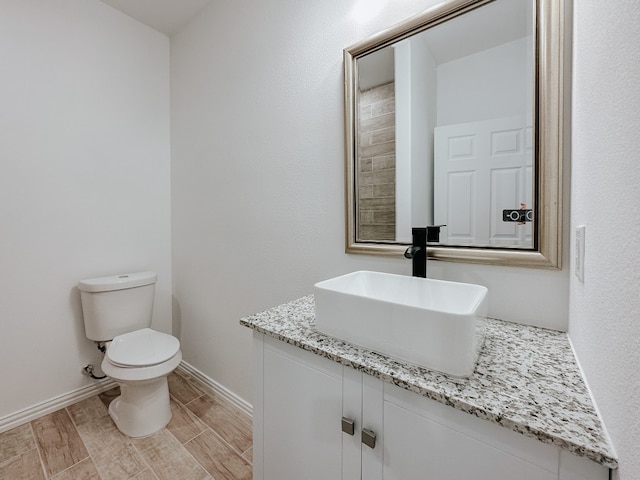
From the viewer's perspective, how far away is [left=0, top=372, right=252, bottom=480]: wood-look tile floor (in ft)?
4.52

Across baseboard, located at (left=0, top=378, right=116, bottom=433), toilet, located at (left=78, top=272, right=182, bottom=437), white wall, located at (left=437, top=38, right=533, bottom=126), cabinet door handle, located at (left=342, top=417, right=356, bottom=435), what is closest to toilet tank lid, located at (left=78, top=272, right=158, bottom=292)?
toilet, located at (left=78, top=272, right=182, bottom=437)

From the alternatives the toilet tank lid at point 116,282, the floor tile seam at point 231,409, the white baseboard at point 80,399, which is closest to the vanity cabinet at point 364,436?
the floor tile seam at point 231,409

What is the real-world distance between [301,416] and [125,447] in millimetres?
1283

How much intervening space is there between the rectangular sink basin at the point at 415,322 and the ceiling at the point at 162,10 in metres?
2.12

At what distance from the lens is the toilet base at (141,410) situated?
1592 millimetres

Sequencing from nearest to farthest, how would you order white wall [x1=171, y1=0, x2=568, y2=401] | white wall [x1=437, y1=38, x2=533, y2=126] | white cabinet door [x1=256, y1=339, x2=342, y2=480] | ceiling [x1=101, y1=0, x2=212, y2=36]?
A: white cabinet door [x1=256, y1=339, x2=342, y2=480], white wall [x1=437, y1=38, x2=533, y2=126], white wall [x1=171, y1=0, x2=568, y2=401], ceiling [x1=101, y1=0, x2=212, y2=36]

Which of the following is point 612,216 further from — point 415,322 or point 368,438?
point 368,438

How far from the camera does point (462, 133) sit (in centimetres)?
105

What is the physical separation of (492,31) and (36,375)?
280 centimetres

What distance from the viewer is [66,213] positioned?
6.02 ft

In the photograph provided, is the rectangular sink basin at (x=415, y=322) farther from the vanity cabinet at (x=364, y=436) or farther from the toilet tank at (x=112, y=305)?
the toilet tank at (x=112, y=305)

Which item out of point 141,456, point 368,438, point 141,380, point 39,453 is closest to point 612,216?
point 368,438

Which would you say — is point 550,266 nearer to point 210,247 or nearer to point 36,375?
point 210,247

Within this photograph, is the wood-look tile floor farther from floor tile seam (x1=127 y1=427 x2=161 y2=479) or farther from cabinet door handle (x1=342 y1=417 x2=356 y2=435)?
cabinet door handle (x1=342 y1=417 x2=356 y2=435)
